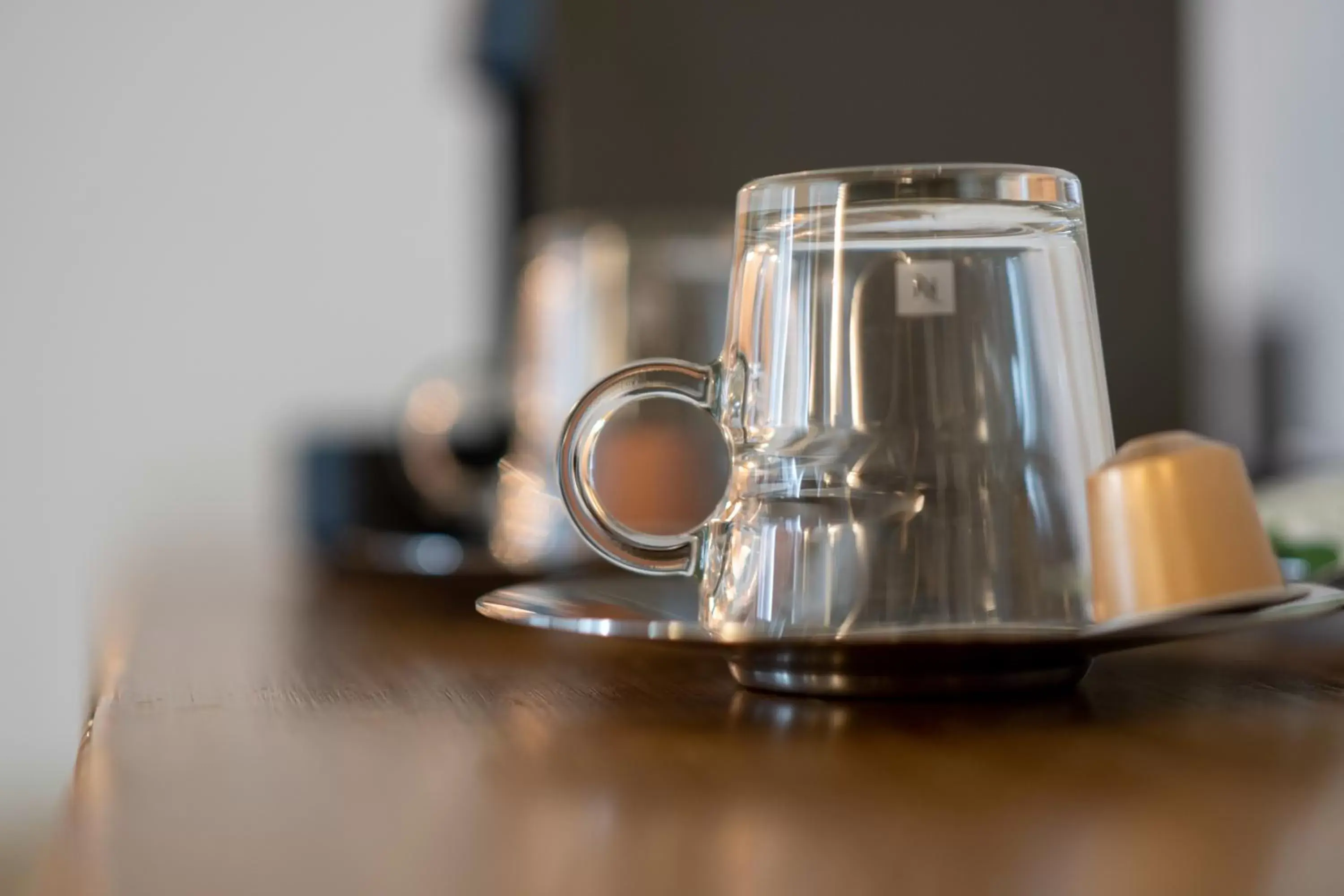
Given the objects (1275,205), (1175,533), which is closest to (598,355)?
(1175,533)

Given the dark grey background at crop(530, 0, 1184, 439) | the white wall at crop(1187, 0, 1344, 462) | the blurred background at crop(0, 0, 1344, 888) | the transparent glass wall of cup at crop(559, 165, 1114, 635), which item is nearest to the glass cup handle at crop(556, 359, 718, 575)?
the transparent glass wall of cup at crop(559, 165, 1114, 635)

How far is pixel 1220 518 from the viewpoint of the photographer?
1.06 feet

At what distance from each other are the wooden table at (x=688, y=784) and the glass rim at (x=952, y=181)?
111 millimetres

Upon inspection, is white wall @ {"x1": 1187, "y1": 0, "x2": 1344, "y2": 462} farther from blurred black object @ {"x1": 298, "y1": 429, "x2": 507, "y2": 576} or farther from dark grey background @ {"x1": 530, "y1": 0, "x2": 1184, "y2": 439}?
blurred black object @ {"x1": 298, "y1": 429, "x2": 507, "y2": 576}

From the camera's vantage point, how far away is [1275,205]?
107 inches

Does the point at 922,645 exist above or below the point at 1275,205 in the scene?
below

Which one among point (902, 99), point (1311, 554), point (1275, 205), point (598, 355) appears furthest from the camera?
point (1275, 205)

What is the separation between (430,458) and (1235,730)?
648 millimetres

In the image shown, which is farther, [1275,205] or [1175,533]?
[1275,205]

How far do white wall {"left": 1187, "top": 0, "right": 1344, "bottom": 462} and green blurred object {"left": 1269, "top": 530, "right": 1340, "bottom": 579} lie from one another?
70.6 inches

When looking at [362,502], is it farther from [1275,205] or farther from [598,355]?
[1275,205]

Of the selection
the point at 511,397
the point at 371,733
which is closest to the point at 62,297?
the point at 511,397

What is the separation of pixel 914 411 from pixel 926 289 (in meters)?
0.03

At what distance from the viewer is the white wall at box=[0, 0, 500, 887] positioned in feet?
6.93
